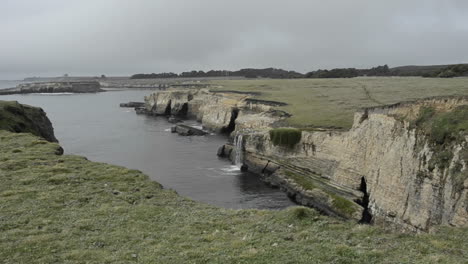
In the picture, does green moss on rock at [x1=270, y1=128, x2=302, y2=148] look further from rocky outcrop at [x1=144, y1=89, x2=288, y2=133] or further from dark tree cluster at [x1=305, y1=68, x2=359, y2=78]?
dark tree cluster at [x1=305, y1=68, x2=359, y2=78]

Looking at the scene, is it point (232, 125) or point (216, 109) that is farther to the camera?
point (216, 109)

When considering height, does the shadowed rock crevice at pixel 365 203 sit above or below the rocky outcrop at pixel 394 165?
below

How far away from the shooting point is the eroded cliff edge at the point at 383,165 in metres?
24.1

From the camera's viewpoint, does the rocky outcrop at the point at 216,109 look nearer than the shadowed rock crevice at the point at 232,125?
Yes

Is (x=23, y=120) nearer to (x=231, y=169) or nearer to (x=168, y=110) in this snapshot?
(x=231, y=169)

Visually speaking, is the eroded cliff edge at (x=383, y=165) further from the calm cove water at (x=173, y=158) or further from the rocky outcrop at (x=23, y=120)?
the rocky outcrop at (x=23, y=120)

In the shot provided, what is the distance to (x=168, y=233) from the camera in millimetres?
15930

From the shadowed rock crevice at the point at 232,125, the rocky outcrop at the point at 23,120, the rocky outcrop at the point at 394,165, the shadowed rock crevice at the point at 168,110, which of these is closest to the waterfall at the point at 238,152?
the rocky outcrop at the point at 394,165

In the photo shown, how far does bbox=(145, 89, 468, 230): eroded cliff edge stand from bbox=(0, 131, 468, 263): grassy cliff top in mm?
9072

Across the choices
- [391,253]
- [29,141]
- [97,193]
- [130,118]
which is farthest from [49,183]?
[130,118]

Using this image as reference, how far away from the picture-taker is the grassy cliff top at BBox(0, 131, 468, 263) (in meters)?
13.0

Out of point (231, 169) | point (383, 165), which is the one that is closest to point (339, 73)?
point (231, 169)

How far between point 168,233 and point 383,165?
71.8 feet

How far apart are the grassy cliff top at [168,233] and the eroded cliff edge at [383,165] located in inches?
357
